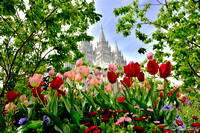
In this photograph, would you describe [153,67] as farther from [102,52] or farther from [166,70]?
[102,52]

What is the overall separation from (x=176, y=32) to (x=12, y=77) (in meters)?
7.23

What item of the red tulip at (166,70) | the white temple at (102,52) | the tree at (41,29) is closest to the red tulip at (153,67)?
the red tulip at (166,70)

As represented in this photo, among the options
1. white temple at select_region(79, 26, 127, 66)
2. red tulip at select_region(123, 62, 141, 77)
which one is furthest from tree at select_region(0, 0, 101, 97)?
white temple at select_region(79, 26, 127, 66)

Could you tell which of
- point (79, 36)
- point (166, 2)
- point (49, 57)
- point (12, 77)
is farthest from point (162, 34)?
point (12, 77)

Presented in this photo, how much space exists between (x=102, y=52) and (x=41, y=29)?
50.0m

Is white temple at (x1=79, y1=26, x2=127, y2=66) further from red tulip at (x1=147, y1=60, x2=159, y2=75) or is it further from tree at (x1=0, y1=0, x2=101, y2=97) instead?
red tulip at (x1=147, y1=60, x2=159, y2=75)

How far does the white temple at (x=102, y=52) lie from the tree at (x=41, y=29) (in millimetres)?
46204

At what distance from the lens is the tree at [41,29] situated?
13.4ft

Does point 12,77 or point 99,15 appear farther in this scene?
point 12,77

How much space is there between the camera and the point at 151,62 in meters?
1.48

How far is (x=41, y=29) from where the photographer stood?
572cm

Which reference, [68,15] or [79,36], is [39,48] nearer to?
[79,36]

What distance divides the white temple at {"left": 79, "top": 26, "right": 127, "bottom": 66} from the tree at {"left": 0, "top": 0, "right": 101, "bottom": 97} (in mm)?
46204

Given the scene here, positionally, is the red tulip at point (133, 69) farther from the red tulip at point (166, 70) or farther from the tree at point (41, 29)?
the tree at point (41, 29)
